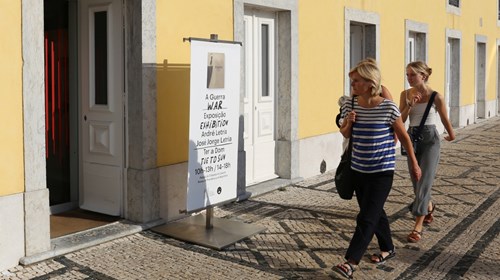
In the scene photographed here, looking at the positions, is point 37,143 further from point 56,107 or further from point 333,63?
point 333,63

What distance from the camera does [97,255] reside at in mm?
5023

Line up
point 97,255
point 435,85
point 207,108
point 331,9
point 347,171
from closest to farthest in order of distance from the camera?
point 347,171 < point 97,255 < point 207,108 < point 331,9 < point 435,85

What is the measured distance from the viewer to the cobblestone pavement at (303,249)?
465cm

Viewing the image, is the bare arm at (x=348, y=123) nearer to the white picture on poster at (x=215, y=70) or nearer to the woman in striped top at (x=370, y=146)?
the woman in striped top at (x=370, y=146)

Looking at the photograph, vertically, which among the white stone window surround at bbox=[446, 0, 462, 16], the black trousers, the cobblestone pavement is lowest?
the cobblestone pavement

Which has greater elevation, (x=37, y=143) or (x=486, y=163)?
(x=37, y=143)

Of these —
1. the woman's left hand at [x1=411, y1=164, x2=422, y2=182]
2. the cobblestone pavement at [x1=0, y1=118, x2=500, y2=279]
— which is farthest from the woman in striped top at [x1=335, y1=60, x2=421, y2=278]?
the woman's left hand at [x1=411, y1=164, x2=422, y2=182]

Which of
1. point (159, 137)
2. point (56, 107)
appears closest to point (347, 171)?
point (159, 137)

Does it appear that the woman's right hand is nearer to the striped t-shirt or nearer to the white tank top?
the striped t-shirt

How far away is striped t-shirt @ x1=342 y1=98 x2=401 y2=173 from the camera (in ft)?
14.5

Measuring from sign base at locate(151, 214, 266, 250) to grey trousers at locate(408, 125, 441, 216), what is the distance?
153 centimetres

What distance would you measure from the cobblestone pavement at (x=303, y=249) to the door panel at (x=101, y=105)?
783mm

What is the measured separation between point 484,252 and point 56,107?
450 centimetres

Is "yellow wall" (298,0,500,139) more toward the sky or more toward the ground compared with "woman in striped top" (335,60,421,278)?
more toward the sky
